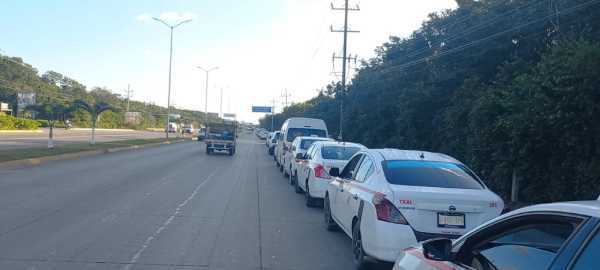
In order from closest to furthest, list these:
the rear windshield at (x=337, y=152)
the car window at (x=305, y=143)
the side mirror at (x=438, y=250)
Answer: the side mirror at (x=438, y=250) < the rear windshield at (x=337, y=152) < the car window at (x=305, y=143)

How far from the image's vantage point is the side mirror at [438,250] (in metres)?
4.31

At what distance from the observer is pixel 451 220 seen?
24.0ft

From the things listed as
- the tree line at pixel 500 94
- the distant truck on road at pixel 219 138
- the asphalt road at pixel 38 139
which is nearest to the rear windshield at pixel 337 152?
the tree line at pixel 500 94

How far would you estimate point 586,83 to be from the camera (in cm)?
1255

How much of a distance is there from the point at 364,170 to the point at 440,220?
214cm

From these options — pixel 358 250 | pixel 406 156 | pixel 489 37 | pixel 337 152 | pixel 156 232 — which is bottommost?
pixel 156 232

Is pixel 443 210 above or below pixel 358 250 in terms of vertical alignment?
above

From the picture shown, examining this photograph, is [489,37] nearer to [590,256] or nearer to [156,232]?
[156,232]

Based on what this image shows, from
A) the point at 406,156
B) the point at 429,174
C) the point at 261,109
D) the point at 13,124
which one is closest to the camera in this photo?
the point at 429,174

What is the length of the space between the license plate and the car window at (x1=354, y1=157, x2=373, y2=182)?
5.76ft

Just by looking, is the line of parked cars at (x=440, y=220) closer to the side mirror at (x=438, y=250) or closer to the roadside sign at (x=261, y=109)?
the side mirror at (x=438, y=250)

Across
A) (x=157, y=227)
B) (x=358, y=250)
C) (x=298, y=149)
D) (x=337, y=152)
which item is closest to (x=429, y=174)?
(x=358, y=250)

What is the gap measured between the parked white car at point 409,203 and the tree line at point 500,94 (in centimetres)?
506

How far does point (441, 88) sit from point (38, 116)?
8461cm
